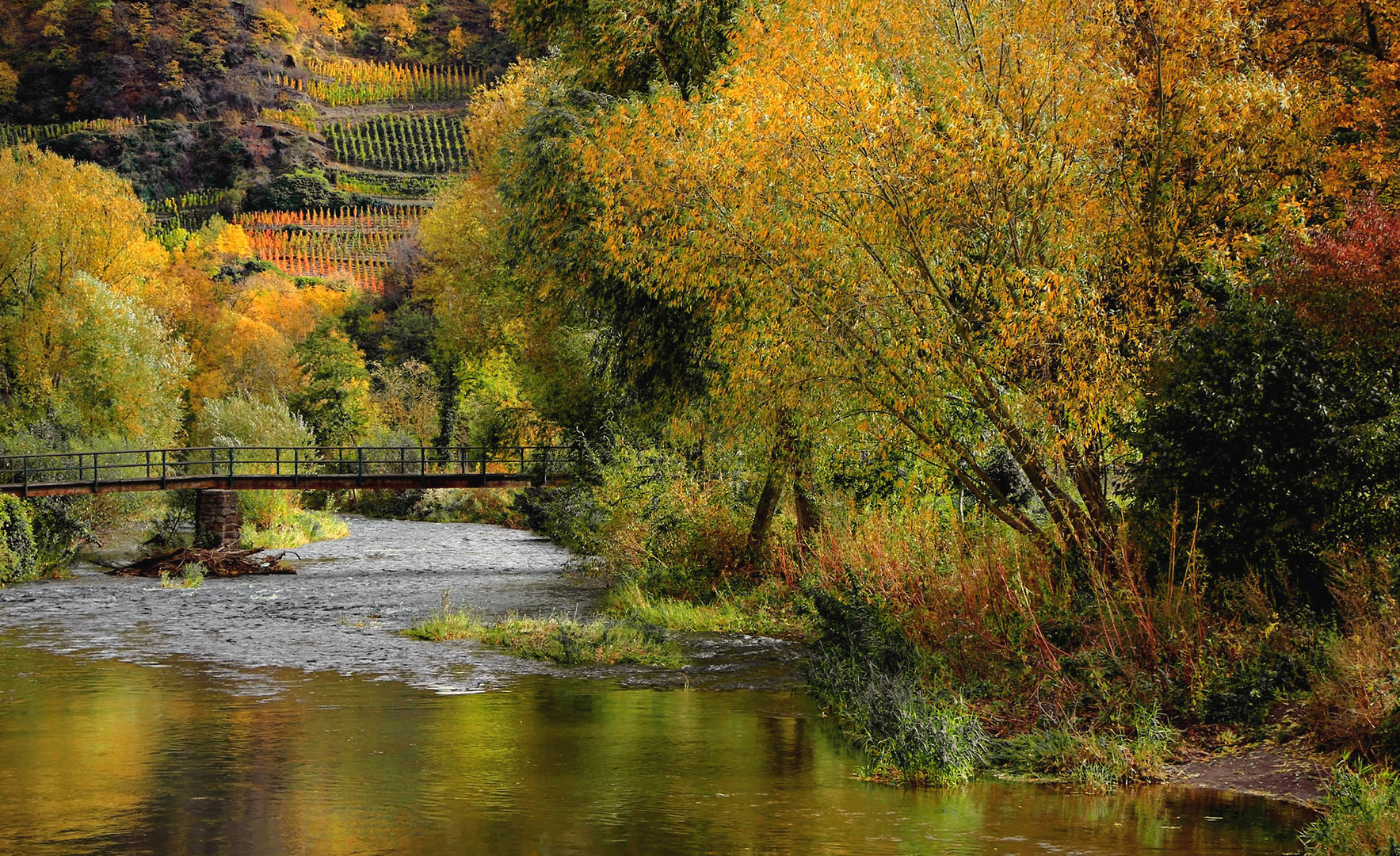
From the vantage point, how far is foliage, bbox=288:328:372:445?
57281 millimetres

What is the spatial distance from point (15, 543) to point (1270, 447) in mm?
30230

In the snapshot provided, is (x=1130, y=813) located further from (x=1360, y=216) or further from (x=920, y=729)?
(x=1360, y=216)

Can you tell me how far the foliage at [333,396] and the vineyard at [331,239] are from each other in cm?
3406

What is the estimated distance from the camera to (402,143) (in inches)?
5566

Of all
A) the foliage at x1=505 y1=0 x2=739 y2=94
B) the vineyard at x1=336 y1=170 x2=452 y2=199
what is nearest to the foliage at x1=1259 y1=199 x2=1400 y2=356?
the foliage at x1=505 y1=0 x2=739 y2=94

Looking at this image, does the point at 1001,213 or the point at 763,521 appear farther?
the point at 763,521

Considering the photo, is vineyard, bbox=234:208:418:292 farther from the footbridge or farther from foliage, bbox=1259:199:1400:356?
foliage, bbox=1259:199:1400:356

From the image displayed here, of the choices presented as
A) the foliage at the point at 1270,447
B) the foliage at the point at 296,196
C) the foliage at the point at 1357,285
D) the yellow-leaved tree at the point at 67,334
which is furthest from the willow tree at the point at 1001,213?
the foliage at the point at 296,196

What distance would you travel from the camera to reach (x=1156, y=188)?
49.8ft

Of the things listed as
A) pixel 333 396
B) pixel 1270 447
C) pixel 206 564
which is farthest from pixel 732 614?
pixel 333 396

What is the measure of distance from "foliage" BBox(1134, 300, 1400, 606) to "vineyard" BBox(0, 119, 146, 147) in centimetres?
12951

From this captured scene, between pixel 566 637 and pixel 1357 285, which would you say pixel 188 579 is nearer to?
pixel 566 637

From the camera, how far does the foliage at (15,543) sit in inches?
1289

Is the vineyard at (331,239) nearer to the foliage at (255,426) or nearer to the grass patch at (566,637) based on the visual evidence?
the foliage at (255,426)
